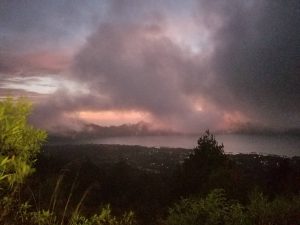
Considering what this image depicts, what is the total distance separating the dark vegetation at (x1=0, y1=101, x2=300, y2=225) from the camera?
23.9 feet

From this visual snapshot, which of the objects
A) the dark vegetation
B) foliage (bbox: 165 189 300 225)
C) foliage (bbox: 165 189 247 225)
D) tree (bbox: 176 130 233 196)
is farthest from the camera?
tree (bbox: 176 130 233 196)

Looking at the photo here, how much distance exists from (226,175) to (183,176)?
1073 centimetres

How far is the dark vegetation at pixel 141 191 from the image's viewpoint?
23.9 feet

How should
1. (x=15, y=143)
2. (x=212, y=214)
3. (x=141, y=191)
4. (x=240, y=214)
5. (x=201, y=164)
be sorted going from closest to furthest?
1. (x=15, y=143)
2. (x=240, y=214)
3. (x=212, y=214)
4. (x=201, y=164)
5. (x=141, y=191)

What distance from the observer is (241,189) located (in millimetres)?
31672

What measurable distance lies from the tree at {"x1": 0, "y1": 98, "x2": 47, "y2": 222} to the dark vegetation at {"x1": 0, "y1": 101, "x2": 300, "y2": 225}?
0.02 meters

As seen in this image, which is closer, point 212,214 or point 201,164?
point 212,214

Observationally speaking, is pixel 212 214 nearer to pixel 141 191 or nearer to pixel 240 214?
pixel 240 214

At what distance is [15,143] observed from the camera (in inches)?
312

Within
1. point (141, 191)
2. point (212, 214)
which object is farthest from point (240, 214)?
point (141, 191)

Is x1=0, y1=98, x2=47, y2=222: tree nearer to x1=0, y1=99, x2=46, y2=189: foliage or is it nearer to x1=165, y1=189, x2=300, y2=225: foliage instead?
x1=0, y1=99, x2=46, y2=189: foliage

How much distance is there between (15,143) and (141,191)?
76.8 meters

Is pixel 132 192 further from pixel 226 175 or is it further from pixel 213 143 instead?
pixel 226 175

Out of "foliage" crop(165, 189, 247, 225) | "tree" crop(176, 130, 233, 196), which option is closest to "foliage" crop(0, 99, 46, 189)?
"foliage" crop(165, 189, 247, 225)
